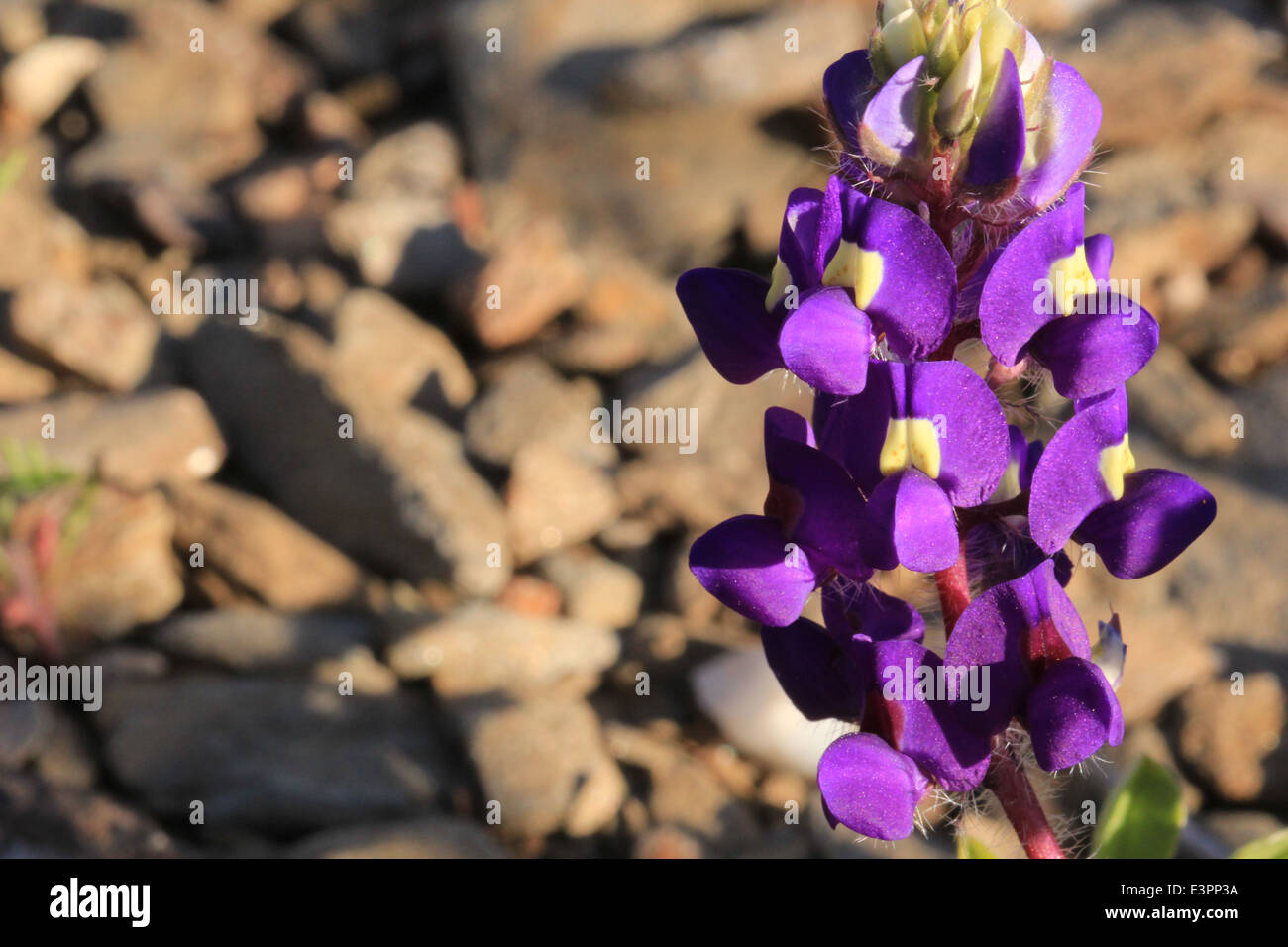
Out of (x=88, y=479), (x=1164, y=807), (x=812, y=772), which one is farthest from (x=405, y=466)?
(x=1164, y=807)

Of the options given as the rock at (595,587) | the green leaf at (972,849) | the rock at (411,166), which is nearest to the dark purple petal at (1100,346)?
the green leaf at (972,849)

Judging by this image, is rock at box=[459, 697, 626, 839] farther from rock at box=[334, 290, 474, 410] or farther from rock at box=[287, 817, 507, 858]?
rock at box=[334, 290, 474, 410]

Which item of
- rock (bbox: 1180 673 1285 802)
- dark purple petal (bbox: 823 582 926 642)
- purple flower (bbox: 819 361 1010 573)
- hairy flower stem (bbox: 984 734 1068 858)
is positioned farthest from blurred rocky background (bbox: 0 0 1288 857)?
purple flower (bbox: 819 361 1010 573)

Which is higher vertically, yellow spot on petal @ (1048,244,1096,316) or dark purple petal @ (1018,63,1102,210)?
dark purple petal @ (1018,63,1102,210)

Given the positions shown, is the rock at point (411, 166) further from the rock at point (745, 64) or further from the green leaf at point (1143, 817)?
the green leaf at point (1143, 817)

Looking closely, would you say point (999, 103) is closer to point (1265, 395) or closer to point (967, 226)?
point (967, 226)
